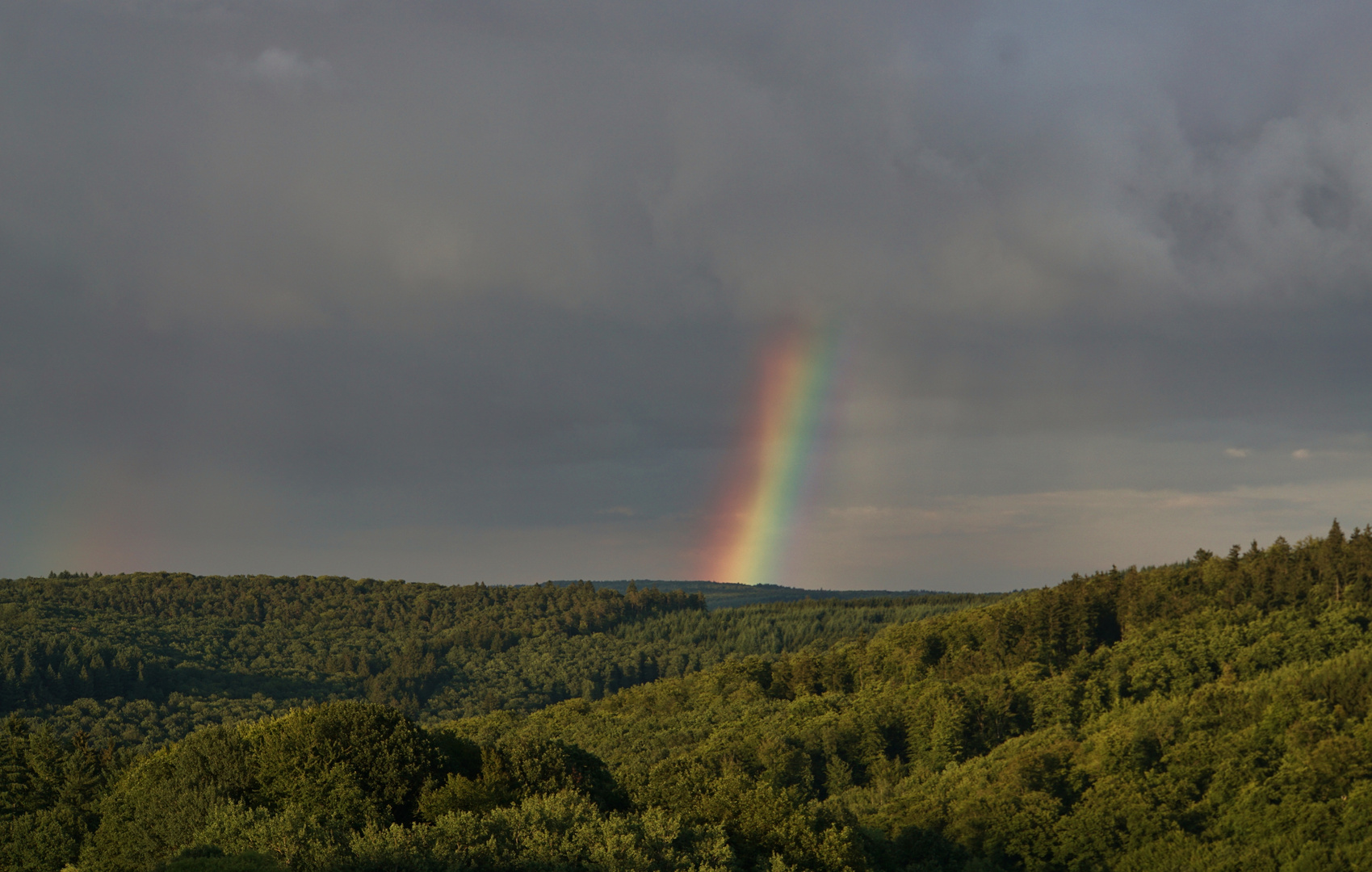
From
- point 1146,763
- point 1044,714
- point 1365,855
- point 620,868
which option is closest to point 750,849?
point 620,868

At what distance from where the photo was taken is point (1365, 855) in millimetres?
106000

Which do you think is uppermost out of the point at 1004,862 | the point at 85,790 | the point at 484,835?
the point at 484,835

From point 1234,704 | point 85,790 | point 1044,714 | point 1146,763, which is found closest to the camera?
point 85,790

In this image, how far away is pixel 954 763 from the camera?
16338 cm

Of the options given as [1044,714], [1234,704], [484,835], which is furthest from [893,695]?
[484,835]

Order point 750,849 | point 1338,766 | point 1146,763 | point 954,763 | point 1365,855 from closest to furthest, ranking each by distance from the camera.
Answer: point 750,849 → point 1365,855 → point 1338,766 → point 1146,763 → point 954,763

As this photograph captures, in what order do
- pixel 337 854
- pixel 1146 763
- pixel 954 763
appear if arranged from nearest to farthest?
pixel 337 854
pixel 1146 763
pixel 954 763

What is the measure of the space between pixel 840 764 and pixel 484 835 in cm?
12782

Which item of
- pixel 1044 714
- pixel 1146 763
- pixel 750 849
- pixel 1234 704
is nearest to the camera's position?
pixel 750 849

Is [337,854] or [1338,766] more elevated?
[337,854]

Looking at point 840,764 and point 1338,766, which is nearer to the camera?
point 1338,766

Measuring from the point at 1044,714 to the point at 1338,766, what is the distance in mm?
63683

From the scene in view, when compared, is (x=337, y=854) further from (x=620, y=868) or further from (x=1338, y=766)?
(x=1338, y=766)

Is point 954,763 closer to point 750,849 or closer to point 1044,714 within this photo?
point 1044,714
